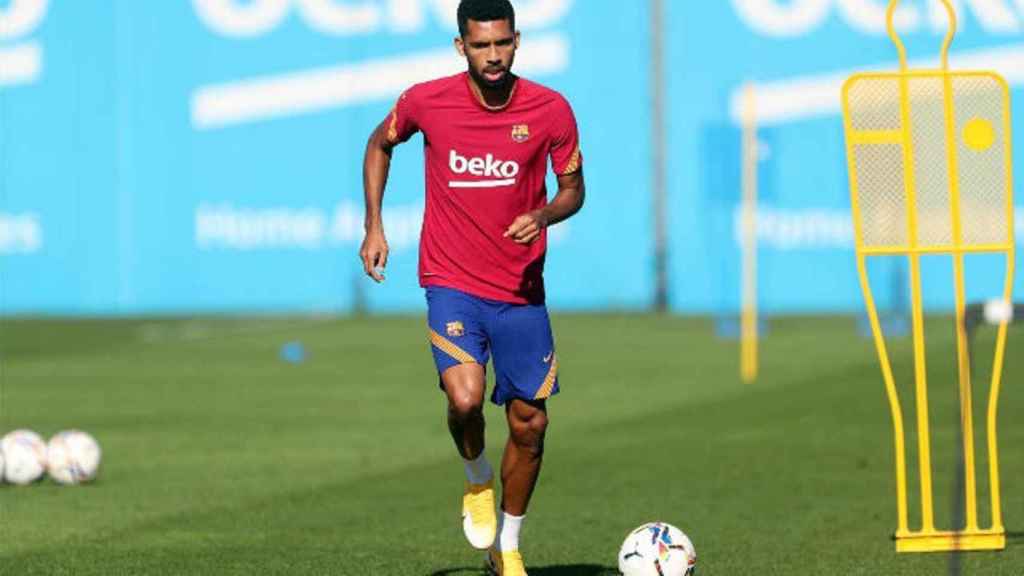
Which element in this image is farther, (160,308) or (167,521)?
(160,308)

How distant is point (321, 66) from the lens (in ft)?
112

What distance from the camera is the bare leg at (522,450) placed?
8.76 m

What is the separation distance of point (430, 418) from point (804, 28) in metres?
15.8

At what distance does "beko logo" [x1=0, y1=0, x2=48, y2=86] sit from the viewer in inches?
1362

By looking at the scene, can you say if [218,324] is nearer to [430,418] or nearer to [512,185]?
[430,418]

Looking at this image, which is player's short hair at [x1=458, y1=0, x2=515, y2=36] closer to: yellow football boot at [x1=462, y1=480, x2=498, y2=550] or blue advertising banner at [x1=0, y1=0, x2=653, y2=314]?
yellow football boot at [x1=462, y1=480, x2=498, y2=550]

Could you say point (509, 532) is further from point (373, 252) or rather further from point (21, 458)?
point (21, 458)

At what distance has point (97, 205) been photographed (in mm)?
34469

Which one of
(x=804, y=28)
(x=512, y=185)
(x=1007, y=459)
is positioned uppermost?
(x=804, y=28)

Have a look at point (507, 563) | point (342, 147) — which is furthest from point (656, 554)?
point (342, 147)

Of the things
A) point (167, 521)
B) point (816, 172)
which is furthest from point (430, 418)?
point (816, 172)

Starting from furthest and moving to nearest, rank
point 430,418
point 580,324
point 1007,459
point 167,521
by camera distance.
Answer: point 580,324 → point 430,418 → point 1007,459 → point 167,521

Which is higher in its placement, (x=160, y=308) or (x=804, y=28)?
(x=804, y=28)

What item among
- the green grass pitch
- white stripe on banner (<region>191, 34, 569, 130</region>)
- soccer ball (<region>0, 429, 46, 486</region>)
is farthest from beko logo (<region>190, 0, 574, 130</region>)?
soccer ball (<region>0, 429, 46, 486</region>)
